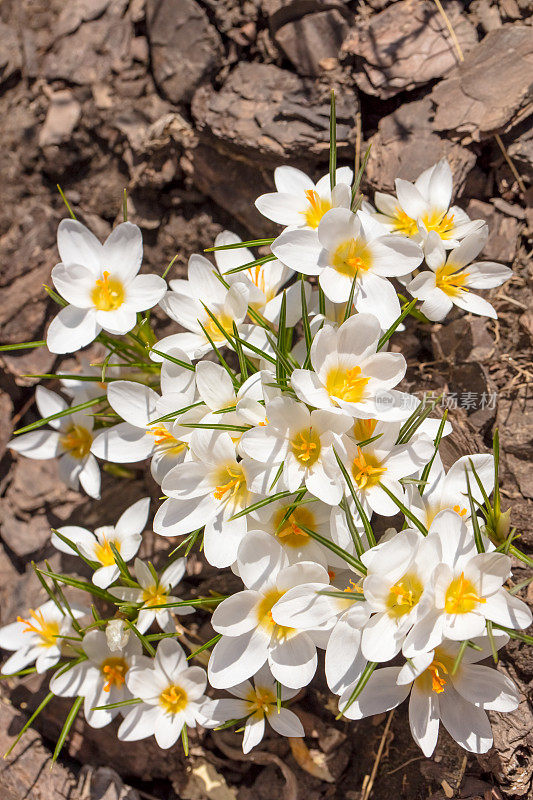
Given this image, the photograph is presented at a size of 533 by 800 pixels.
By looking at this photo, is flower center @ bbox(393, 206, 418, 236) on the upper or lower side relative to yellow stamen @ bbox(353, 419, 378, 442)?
upper

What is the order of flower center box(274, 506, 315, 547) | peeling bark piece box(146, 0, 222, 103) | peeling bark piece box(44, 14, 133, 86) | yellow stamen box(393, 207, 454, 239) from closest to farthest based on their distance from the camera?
flower center box(274, 506, 315, 547), yellow stamen box(393, 207, 454, 239), peeling bark piece box(146, 0, 222, 103), peeling bark piece box(44, 14, 133, 86)

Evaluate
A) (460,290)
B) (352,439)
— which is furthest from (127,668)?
(460,290)

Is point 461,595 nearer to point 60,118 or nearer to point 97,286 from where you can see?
point 97,286

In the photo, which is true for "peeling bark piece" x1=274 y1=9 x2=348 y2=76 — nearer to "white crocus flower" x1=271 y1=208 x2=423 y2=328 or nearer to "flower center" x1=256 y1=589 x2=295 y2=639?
"white crocus flower" x1=271 y1=208 x2=423 y2=328

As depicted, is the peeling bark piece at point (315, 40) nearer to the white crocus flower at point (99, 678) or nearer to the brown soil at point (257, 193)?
the brown soil at point (257, 193)

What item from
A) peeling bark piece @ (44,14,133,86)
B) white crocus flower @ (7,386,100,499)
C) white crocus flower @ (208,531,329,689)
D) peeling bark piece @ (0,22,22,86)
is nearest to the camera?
white crocus flower @ (208,531,329,689)

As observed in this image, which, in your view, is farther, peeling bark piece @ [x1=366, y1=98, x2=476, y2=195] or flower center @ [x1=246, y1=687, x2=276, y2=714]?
peeling bark piece @ [x1=366, y1=98, x2=476, y2=195]

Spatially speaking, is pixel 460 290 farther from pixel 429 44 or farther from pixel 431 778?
pixel 431 778

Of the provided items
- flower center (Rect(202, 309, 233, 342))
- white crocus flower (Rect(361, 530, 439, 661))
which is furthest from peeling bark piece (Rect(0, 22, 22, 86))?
white crocus flower (Rect(361, 530, 439, 661))
